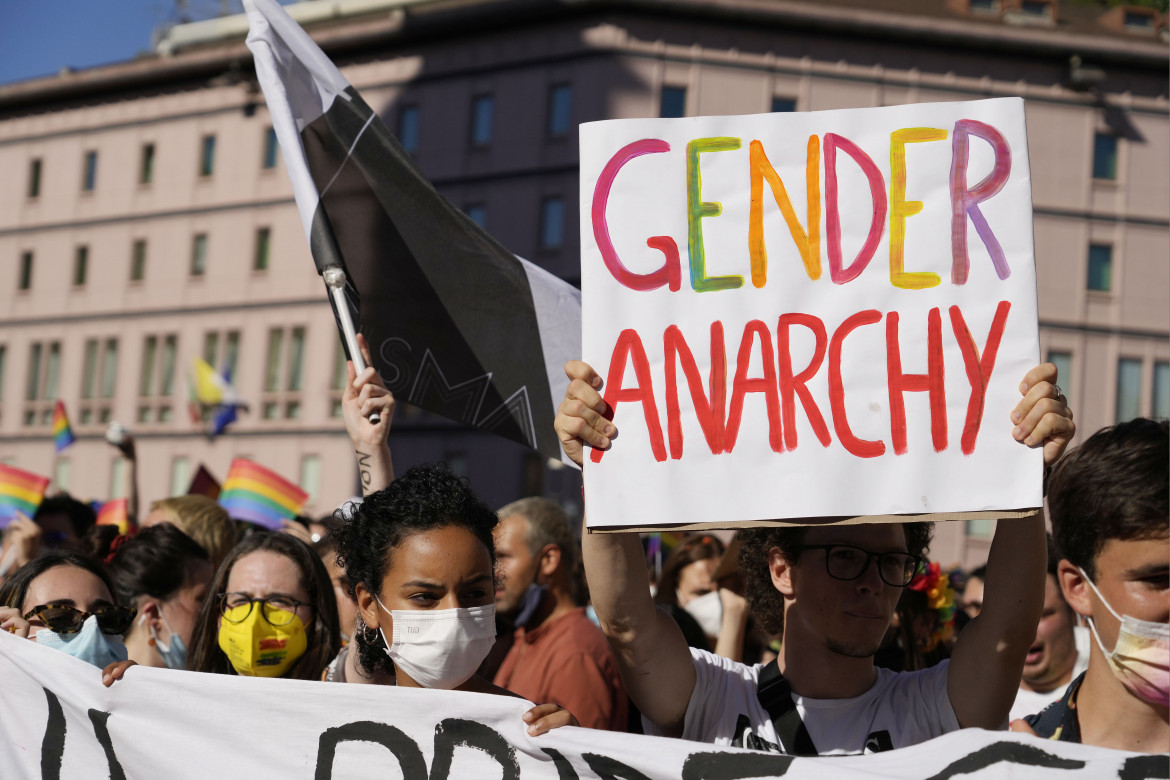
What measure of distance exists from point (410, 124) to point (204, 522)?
3538 centimetres

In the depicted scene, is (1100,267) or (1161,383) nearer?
(1161,383)

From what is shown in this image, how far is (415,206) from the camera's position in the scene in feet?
15.5

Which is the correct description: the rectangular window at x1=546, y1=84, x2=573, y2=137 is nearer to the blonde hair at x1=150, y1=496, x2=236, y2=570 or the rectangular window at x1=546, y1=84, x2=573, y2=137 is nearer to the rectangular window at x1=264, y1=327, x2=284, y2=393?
the rectangular window at x1=264, y1=327, x2=284, y2=393

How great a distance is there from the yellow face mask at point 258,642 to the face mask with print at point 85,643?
0.45 metres

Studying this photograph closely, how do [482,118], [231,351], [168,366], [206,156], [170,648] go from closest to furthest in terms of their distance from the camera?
1. [170,648]
2. [482,118]
3. [231,351]
4. [168,366]
5. [206,156]

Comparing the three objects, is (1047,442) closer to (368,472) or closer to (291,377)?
(368,472)

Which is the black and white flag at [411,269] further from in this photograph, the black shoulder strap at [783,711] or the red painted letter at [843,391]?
the red painted letter at [843,391]

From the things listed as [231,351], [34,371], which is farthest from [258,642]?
[34,371]

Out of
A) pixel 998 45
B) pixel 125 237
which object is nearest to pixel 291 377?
pixel 125 237

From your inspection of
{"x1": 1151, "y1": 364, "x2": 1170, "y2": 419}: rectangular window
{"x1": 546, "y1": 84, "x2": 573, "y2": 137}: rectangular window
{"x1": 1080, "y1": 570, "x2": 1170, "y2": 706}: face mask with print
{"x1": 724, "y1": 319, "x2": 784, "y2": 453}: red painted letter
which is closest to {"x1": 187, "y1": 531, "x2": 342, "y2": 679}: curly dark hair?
{"x1": 724, "y1": 319, "x2": 784, "y2": 453}: red painted letter

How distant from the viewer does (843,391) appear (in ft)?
9.18

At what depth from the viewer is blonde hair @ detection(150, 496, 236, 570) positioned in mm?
5839

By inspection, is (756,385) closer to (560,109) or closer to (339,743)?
(339,743)

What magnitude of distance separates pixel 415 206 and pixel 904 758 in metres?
2.63
